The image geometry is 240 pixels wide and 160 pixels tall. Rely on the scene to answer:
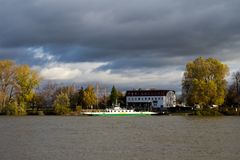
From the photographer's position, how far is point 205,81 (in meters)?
115

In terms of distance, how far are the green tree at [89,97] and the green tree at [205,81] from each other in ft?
166

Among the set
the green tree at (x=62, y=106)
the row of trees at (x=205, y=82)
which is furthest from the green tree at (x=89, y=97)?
the row of trees at (x=205, y=82)

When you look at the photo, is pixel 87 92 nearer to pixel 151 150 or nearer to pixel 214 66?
pixel 214 66

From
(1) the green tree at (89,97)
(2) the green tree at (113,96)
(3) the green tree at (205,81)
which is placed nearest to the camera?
(3) the green tree at (205,81)

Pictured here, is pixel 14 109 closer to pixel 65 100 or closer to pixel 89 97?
pixel 65 100

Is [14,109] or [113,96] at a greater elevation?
[113,96]

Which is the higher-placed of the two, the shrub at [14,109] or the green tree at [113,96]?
the green tree at [113,96]

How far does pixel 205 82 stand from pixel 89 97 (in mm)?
56978

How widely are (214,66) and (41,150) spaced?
85.4 metres

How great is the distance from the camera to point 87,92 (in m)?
161

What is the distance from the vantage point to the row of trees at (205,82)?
111062 mm

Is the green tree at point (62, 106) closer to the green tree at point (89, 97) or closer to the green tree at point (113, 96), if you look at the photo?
the green tree at point (89, 97)

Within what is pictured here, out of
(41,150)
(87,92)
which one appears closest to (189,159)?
(41,150)

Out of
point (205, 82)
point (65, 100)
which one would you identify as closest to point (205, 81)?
point (205, 82)
